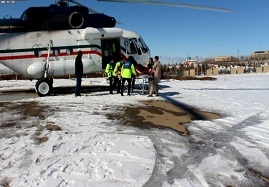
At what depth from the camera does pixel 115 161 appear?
430 centimetres

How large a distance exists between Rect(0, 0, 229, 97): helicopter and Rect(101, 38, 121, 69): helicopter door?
0.14m

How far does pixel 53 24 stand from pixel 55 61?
1.65m

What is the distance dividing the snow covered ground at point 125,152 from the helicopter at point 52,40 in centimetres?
514

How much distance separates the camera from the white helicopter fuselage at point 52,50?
12.4m

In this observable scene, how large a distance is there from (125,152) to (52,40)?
30.8 feet

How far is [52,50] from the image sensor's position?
1277 cm

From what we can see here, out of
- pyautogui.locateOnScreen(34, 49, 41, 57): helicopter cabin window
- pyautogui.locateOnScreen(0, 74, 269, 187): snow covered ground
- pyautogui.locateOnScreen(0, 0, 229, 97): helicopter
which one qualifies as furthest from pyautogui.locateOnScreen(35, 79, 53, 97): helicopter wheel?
pyautogui.locateOnScreen(0, 74, 269, 187): snow covered ground

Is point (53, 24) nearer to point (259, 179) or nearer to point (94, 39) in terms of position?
point (94, 39)

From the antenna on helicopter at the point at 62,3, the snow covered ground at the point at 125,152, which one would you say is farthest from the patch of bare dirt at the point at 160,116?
the antenna on helicopter at the point at 62,3

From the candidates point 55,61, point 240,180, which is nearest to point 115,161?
point 240,180

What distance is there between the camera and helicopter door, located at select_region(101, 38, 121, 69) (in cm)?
1365

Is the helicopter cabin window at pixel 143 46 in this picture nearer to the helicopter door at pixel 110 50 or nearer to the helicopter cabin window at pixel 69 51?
the helicopter door at pixel 110 50

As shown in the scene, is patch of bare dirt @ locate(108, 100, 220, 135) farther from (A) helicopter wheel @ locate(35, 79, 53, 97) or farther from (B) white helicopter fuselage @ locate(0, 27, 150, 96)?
(A) helicopter wheel @ locate(35, 79, 53, 97)

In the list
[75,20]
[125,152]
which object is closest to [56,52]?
[75,20]
